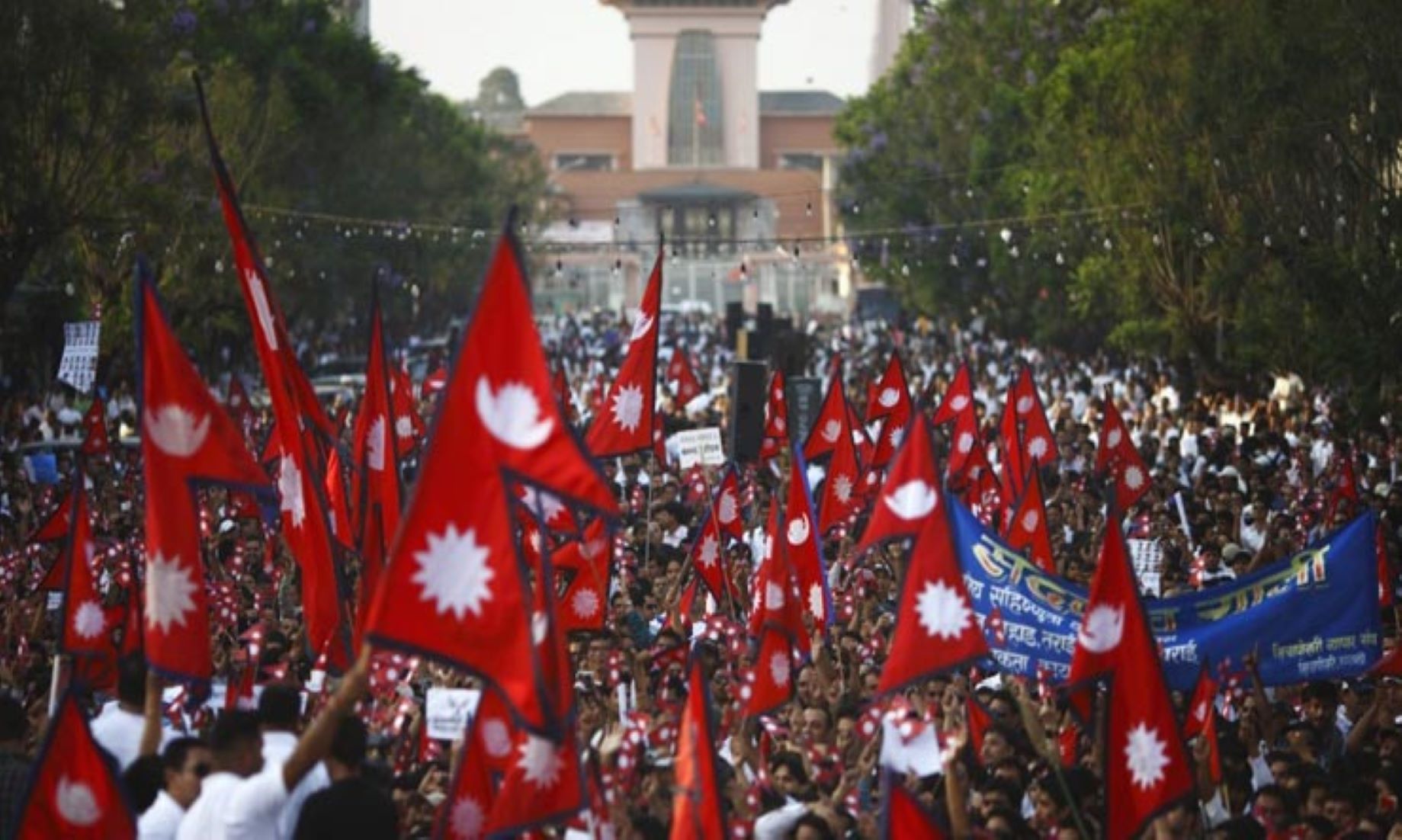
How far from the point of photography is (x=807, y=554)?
605 inches

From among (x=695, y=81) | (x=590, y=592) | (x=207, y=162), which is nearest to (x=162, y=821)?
(x=590, y=592)

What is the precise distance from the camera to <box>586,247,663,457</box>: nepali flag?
1720cm

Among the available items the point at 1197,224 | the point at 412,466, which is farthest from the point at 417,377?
the point at 412,466

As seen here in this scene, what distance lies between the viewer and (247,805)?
787 centimetres

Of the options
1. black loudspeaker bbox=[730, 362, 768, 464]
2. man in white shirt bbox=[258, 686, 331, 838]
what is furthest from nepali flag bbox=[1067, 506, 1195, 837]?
black loudspeaker bbox=[730, 362, 768, 464]

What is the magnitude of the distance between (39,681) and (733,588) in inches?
204

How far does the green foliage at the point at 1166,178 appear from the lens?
30938 millimetres

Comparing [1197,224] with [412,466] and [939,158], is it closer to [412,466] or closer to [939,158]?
[412,466]

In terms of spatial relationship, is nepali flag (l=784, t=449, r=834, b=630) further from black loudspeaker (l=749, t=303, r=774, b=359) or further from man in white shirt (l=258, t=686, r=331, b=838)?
black loudspeaker (l=749, t=303, r=774, b=359)

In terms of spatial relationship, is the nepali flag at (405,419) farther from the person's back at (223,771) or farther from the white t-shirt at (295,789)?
the person's back at (223,771)

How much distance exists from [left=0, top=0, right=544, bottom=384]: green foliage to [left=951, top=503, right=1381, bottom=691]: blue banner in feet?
18.1

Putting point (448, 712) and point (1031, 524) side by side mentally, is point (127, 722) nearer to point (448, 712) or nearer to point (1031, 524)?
point (448, 712)

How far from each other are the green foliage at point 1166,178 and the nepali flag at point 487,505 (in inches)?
875

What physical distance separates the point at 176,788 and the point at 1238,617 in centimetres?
600
